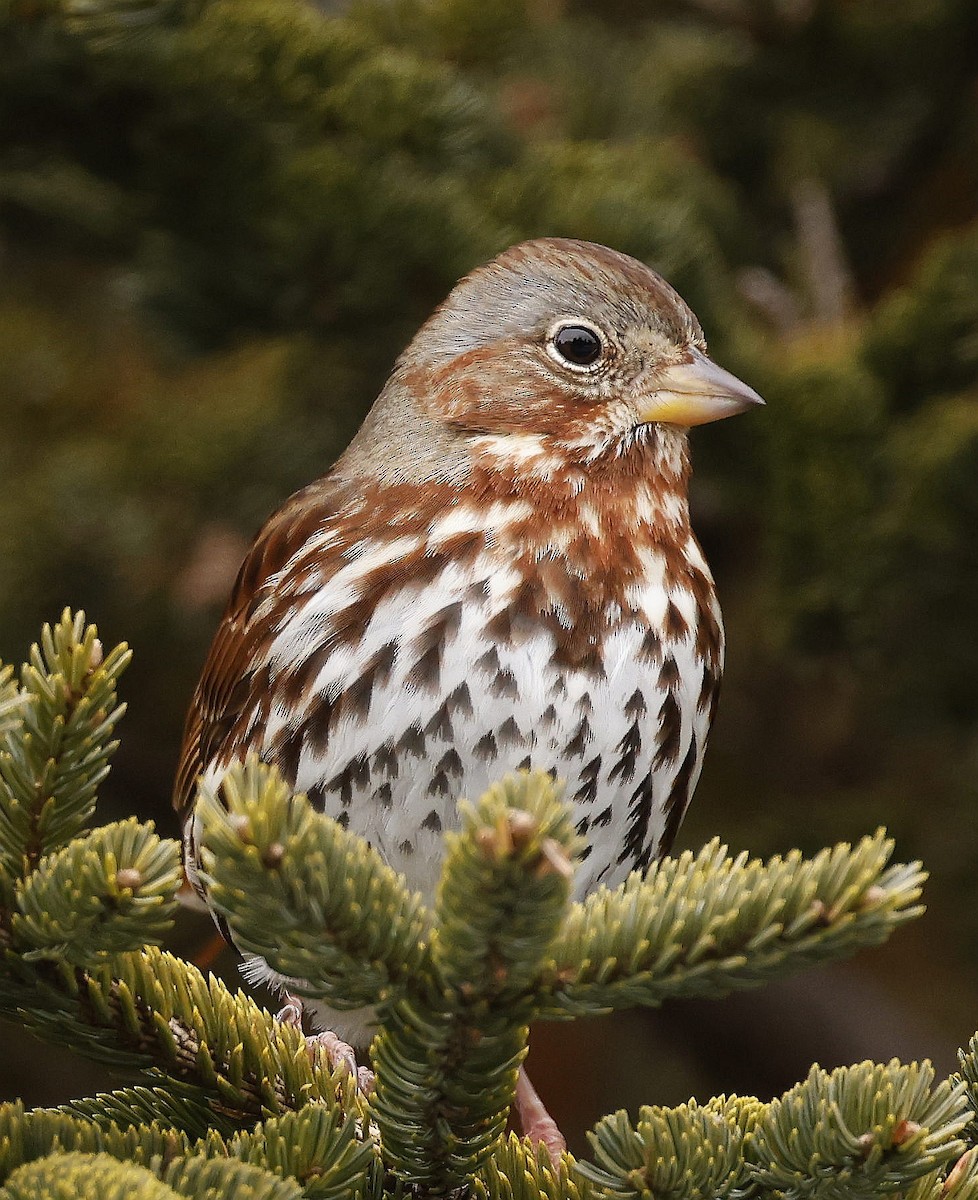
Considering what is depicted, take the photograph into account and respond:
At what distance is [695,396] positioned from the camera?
2881 millimetres

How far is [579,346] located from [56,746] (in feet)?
5.67

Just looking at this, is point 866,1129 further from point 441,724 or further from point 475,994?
point 441,724

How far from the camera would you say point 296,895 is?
1.30 m

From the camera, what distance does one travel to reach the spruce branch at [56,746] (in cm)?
146

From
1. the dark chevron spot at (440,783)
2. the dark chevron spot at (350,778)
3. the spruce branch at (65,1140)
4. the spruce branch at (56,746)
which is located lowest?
the spruce branch at (65,1140)

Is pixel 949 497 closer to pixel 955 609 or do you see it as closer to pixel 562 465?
pixel 955 609

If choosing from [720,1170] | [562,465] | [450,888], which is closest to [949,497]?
[562,465]

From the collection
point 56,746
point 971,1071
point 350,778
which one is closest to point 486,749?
point 350,778

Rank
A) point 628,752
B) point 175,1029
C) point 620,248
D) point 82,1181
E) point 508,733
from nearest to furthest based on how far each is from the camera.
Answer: point 82,1181 → point 175,1029 → point 508,733 → point 628,752 → point 620,248

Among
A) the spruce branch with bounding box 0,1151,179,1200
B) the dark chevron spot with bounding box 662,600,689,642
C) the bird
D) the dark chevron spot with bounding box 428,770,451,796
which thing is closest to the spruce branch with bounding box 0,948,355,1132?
the spruce branch with bounding box 0,1151,179,1200

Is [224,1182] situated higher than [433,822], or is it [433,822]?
[433,822]

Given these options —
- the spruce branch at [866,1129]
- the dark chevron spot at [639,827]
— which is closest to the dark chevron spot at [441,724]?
the dark chevron spot at [639,827]

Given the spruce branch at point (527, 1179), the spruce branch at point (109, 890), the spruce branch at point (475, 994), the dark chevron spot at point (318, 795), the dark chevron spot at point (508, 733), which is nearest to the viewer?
the spruce branch at point (475, 994)

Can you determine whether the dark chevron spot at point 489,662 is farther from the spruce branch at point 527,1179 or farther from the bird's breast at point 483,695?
the spruce branch at point 527,1179
